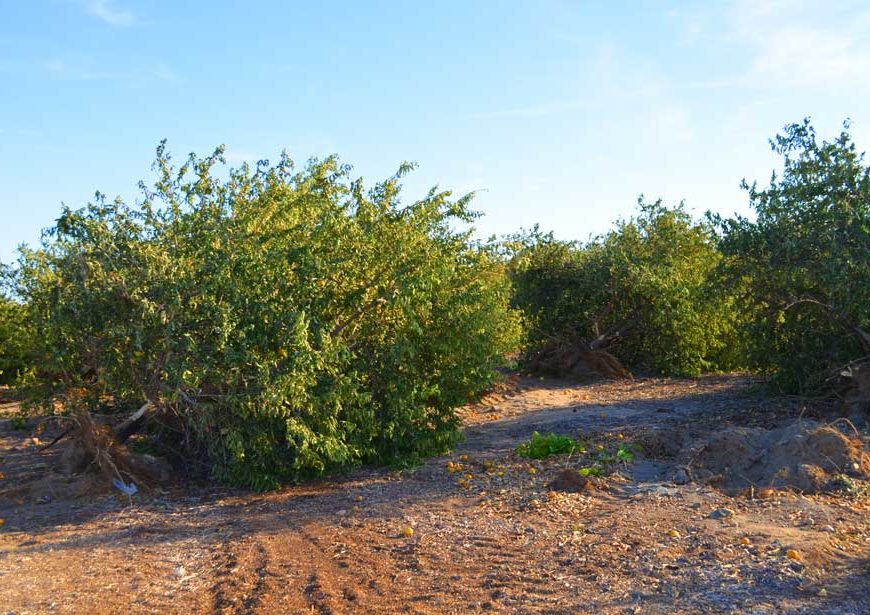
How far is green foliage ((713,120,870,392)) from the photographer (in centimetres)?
1025

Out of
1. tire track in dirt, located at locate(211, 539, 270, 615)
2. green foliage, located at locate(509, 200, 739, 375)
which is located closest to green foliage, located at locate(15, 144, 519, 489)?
tire track in dirt, located at locate(211, 539, 270, 615)

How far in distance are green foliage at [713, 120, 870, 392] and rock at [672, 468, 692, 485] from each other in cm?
364

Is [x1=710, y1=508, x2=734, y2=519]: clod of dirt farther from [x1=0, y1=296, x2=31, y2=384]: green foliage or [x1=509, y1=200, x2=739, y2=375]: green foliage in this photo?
[x1=509, y1=200, x2=739, y2=375]: green foliage

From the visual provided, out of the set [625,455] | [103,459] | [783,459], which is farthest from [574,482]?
[103,459]

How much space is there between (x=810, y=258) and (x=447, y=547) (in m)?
7.08

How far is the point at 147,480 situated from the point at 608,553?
5.07 meters

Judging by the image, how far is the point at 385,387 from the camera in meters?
9.25

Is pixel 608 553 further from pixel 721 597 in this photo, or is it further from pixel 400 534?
pixel 400 534

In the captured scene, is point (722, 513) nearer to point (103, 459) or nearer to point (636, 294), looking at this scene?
point (103, 459)

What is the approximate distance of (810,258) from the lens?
1088cm

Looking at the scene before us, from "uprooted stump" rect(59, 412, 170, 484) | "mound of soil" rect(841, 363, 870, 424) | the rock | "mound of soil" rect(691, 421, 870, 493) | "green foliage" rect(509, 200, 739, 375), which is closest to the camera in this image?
"mound of soil" rect(691, 421, 870, 493)

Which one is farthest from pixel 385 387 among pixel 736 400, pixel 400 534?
pixel 736 400

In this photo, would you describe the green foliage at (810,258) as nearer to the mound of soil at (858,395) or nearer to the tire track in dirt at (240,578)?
the mound of soil at (858,395)

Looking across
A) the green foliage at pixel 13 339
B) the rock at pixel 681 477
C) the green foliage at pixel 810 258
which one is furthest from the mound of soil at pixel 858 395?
the green foliage at pixel 13 339
